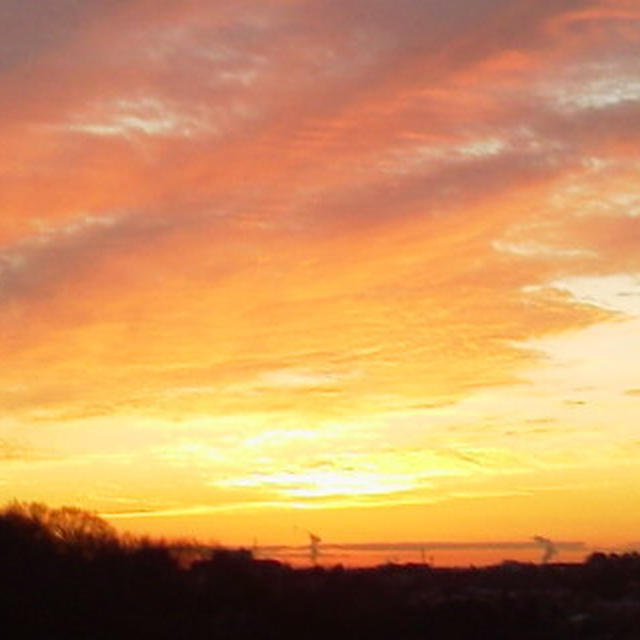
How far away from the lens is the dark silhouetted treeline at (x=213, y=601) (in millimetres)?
45875

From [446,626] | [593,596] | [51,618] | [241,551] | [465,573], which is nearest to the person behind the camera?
[51,618]

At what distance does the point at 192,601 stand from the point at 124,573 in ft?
8.86

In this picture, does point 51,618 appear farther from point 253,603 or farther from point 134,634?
point 253,603

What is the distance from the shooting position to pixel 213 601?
53188 millimetres

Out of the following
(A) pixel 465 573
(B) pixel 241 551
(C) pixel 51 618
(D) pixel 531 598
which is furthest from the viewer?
(A) pixel 465 573

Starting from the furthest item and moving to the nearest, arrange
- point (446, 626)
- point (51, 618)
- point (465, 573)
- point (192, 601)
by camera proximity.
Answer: point (465, 573), point (446, 626), point (192, 601), point (51, 618)

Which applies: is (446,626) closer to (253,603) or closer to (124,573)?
(253,603)

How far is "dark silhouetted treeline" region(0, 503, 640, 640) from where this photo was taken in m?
45.9

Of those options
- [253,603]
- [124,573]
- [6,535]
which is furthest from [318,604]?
[6,535]

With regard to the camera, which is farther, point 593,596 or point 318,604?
point 593,596

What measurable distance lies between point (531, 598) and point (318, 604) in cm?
1915

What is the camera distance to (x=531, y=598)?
72.5m

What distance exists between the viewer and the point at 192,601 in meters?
52.8

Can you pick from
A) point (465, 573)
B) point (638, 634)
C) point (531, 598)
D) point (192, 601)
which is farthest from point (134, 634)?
point (465, 573)
